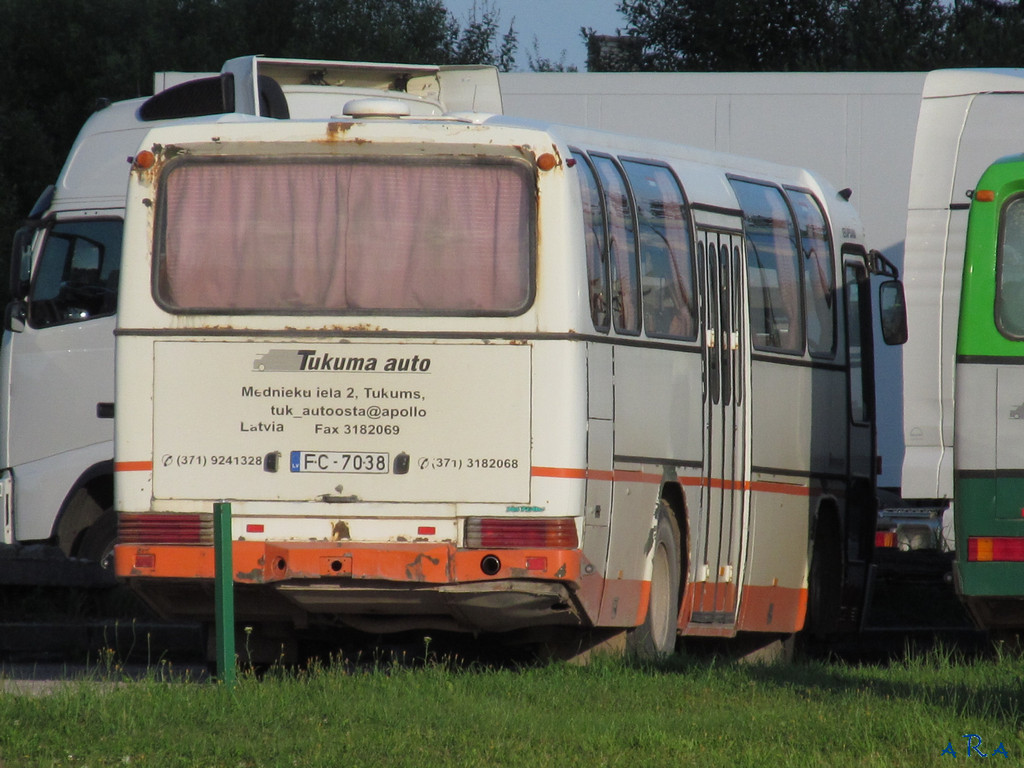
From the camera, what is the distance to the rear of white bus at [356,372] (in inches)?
361

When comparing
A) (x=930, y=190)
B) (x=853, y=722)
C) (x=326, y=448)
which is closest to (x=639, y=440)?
(x=326, y=448)

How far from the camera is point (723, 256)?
1161cm

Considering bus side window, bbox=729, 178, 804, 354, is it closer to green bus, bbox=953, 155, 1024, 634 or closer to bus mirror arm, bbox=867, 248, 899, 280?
bus mirror arm, bbox=867, 248, 899, 280

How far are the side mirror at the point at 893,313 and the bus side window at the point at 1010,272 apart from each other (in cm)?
260

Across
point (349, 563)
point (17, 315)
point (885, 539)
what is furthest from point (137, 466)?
point (885, 539)

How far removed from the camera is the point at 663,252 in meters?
10.8

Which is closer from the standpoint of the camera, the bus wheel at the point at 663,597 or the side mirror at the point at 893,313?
the bus wheel at the point at 663,597

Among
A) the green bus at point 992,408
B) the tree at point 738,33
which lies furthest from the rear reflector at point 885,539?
the tree at point 738,33

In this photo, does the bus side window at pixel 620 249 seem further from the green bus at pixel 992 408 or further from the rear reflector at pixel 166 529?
the rear reflector at pixel 166 529

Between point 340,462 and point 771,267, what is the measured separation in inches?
161

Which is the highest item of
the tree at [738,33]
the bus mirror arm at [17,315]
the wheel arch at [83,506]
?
the tree at [738,33]

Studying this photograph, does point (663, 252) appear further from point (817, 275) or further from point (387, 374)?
point (817, 275)

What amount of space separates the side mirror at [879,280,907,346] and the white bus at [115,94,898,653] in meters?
3.21

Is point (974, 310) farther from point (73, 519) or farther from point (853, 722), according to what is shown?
point (73, 519)
